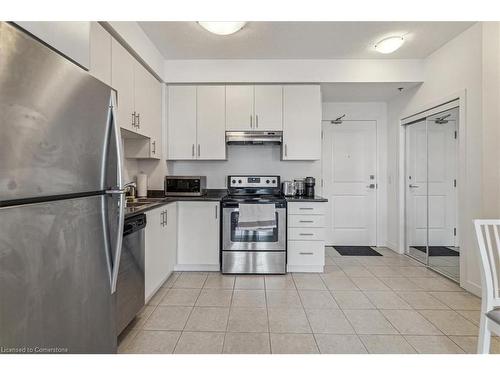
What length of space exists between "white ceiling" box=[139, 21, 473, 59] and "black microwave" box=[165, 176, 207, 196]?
1462mm

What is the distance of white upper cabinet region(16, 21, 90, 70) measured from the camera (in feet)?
2.99

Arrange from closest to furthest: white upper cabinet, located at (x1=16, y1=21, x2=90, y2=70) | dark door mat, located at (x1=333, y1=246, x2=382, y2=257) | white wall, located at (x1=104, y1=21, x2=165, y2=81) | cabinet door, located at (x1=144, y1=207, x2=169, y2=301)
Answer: white upper cabinet, located at (x1=16, y1=21, x2=90, y2=70) < white wall, located at (x1=104, y1=21, x2=165, y2=81) < cabinet door, located at (x1=144, y1=207, x2=169, y2=301) < dark door mat, located at (x1=333, y1=246, x2=382, y2=257)

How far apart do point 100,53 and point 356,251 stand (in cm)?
389

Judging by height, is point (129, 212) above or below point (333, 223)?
above

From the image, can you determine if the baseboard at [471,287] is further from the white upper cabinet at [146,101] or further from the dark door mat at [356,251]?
the white upper cabinet at [146,101]

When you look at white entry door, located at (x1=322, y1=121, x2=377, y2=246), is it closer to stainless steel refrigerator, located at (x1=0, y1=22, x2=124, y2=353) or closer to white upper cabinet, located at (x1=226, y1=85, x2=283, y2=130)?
white upper cabinet, located at (x1=226, y1=85, x2=283, y2=130)

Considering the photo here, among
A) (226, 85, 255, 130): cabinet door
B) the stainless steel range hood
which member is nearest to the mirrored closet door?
the stainless steel range hood

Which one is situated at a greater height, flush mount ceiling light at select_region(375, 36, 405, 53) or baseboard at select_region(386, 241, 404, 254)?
flush mount ceiling light at select_region(375, 36, 405, 53)

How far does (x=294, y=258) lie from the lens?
3.12 metres

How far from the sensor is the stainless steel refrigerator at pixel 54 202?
74 centimetres

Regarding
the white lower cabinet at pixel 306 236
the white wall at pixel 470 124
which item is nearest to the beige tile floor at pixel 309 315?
the white lower cabinet at pixel 306 236

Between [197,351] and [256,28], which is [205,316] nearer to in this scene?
[197,351]
